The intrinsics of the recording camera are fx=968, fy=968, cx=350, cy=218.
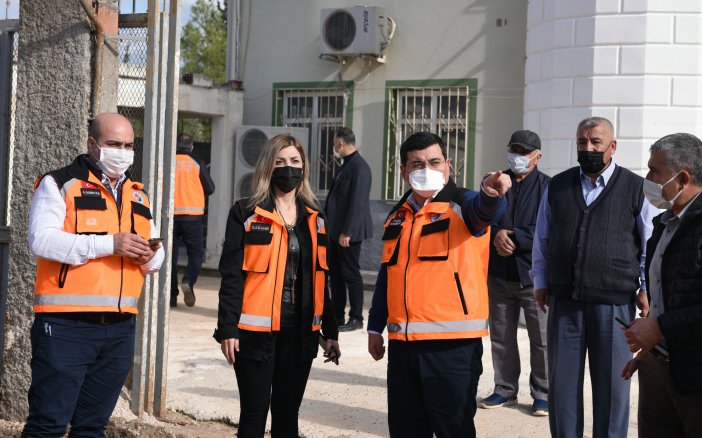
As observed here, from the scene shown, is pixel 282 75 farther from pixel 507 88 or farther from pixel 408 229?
pixel 408 229

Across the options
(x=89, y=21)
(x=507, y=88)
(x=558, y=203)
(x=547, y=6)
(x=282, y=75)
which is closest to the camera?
(x=558, y=203)

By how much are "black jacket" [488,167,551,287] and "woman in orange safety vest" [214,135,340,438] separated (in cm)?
204

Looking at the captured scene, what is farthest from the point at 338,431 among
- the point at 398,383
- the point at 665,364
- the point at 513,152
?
the point at 665,364

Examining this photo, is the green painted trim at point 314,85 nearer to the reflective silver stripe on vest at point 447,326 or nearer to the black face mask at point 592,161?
the black face mask at point 592,161

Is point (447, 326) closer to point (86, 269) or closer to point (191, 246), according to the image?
point (86, 269)

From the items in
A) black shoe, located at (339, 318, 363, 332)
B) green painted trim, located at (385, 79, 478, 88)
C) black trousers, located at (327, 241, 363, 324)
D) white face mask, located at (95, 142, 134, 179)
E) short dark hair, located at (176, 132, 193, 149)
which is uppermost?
green painted trim, located at (385, 79, 478, 88)

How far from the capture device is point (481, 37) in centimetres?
1260

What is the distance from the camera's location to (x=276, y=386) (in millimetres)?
4766

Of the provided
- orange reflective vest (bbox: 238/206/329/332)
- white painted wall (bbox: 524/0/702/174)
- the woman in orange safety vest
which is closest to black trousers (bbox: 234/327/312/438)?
the woman in orange safety vest

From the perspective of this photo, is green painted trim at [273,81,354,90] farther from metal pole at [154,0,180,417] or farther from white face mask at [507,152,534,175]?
metal pole at [154,0,180,417]

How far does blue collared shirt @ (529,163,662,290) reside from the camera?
205 inches

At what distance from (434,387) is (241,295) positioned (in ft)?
3.42

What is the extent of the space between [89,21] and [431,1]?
773cm

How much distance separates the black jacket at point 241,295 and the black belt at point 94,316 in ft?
1.56
